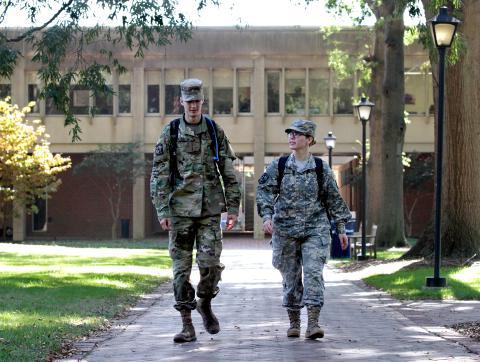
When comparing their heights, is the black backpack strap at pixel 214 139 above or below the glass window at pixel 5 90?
below

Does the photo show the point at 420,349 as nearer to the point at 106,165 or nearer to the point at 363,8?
the point at 363,8

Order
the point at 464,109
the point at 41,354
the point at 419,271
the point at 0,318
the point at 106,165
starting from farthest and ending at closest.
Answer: the point at 106,165 → the point at 464,109 → the point at 419,271 → the point at 0,318 → the point at 41,354

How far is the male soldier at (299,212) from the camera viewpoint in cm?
970

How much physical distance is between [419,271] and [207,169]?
34.3 feet

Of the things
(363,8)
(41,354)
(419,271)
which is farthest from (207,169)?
(363,8)

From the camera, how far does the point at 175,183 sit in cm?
944

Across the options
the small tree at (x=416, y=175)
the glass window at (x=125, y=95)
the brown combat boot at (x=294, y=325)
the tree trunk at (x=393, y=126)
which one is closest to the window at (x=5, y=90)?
the glass window at (x=125, y=95)

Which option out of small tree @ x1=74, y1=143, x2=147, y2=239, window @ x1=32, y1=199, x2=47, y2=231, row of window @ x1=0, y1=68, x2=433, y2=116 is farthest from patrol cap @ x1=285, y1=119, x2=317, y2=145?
window @ x1=32, y1=199, x2=47, y2=231

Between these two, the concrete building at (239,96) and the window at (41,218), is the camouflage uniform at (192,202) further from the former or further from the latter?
the window at (41,218)

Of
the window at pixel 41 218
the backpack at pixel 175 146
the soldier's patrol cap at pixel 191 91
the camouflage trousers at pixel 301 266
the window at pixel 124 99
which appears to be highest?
the window at pixel 124 99

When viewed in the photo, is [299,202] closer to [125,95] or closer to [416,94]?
[416,94]

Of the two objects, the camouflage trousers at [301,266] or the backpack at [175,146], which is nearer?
the backpack at [175,146]

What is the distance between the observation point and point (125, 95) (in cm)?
5400

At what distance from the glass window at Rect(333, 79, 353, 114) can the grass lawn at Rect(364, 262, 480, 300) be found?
33.7 m
